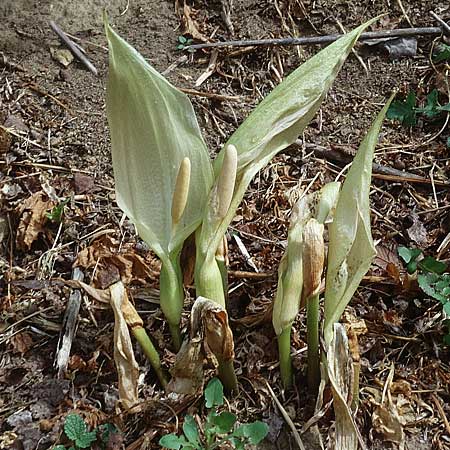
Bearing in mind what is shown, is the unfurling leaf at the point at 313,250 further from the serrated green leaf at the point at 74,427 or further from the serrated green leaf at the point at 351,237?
the serrated green leaf at the point at 74,427

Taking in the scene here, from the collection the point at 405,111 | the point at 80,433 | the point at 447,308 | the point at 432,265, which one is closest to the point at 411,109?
the point at 405,111

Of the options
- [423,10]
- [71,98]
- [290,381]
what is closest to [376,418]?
[290,381]

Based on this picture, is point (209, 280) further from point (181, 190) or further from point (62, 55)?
point (62, 55)

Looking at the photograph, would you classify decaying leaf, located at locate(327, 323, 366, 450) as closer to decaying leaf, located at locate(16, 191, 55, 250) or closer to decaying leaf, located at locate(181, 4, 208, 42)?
decaying leaf, located at locate(16, 191, 55, 250)

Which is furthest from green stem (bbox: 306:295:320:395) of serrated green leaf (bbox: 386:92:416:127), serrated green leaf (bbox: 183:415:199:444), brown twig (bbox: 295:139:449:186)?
serrated green leaf (bbox: 386:92:416:127)

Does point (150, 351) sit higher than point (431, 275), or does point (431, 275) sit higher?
point (150, 351)
